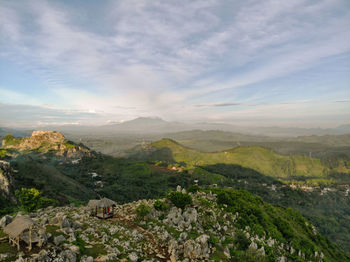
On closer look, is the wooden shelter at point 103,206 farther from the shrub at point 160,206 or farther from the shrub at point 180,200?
the shrub at point 180,200

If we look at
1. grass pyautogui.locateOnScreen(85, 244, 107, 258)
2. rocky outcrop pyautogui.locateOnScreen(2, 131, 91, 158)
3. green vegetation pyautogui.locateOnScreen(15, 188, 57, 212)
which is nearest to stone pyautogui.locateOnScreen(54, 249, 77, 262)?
grass pyautogui.locateOnScreen(85, 244, 107, 258)

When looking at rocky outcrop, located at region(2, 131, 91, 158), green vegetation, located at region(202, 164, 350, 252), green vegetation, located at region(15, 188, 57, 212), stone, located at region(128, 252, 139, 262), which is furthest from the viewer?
rocky outcrop, located at region(2, 131, 91, 158)

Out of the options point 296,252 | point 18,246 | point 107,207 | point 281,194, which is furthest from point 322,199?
point 18,246

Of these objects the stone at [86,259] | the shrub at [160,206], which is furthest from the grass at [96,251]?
the shrub at [160,206]

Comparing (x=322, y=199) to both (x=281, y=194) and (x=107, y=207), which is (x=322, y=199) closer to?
(x=281, y=194)

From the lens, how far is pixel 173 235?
938 inches

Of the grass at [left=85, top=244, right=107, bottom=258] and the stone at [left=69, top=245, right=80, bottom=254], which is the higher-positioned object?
the stone at [left=69, top=245, right=80, bottom=254]

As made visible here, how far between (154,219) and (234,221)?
14.7 meters

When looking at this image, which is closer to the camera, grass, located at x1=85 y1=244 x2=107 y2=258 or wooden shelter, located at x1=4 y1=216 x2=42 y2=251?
wooden shelter, located at x1=4 y1=216 x2=42 y2=251

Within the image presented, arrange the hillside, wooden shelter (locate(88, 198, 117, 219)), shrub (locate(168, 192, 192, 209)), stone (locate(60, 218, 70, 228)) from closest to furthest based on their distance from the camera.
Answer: the hillside
stone (locate(60, 218, 70, 228))
wooden shelter (locate(88, 198, 117, 219))
shrub (locate(168, 192, 192, 209))

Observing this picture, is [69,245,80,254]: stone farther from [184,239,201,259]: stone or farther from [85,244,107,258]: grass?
Result: [184,239,201,259]: stone

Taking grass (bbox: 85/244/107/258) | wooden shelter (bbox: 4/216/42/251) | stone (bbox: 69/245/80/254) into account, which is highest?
wooden shelter (bbox: 4/216/42/251)

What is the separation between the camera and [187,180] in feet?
456

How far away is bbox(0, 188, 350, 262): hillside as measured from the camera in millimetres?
16156
